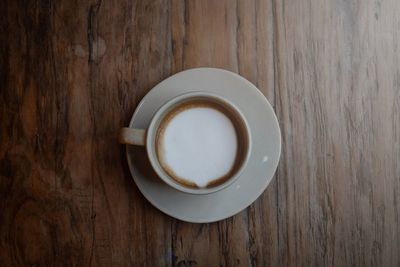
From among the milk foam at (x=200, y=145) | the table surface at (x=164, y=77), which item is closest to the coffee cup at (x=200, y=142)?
the milk foam at (x=200, y=145)

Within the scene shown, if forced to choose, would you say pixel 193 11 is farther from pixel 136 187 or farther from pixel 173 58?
pixel 136 187

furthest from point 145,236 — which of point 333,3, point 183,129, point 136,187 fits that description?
point 333,3

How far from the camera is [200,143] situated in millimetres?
738

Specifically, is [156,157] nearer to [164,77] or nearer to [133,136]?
[133,136]

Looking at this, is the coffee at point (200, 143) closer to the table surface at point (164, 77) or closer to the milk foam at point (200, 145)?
the milk foam at point (200, 145)

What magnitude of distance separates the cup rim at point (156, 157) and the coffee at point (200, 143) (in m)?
0.02

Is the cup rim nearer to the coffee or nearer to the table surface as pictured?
the coffee

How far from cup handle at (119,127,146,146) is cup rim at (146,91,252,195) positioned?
0.4 inches

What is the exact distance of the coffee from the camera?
0.73 meters

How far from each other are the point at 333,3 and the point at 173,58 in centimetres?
34

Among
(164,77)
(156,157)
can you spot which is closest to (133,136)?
(156,157)

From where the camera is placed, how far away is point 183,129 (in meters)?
0.75

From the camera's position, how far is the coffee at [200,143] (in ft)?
2.41

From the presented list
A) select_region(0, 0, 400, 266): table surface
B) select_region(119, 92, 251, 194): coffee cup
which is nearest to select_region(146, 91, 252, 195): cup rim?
select_region(119, 92, 251, 194): coffee cup
